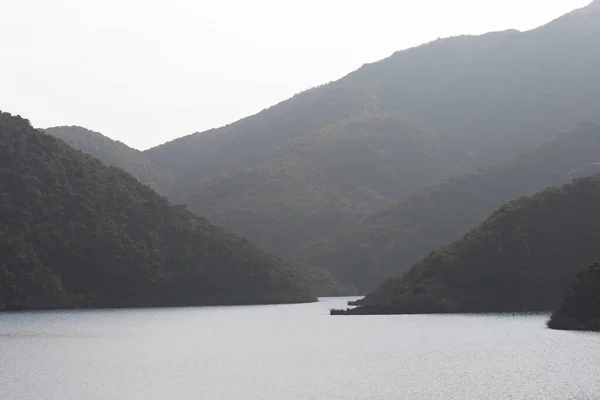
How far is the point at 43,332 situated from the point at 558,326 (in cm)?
7937

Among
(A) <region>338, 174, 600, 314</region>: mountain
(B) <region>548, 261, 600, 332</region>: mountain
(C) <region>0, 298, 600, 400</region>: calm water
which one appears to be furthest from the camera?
(A) <region>338, 174, 600, 314</region>: mountain

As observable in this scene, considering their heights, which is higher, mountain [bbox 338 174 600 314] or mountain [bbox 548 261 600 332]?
mountain [bbox 338 174 600 314]

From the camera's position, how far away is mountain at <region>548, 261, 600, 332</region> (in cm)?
11675

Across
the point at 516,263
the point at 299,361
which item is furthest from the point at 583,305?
the point at 299,361

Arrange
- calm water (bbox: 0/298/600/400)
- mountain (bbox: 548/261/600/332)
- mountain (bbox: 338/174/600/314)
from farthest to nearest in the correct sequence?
mountain (bbox: 338/174/600/314), mountain (bbox: 548/261/600/332), calm water (bbox: 0/298/600/400)

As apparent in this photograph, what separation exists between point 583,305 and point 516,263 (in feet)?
166

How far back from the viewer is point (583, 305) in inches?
4766

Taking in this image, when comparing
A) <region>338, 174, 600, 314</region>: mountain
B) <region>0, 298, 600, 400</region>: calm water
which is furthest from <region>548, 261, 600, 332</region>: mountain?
<region>338, 174, 600, 314</region>: mountain

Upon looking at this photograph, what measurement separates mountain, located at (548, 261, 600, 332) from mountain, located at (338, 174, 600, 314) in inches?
1782

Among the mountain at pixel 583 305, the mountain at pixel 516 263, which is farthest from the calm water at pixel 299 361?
the mountain at pixel 516 263

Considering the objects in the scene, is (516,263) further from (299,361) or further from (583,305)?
(299,361)

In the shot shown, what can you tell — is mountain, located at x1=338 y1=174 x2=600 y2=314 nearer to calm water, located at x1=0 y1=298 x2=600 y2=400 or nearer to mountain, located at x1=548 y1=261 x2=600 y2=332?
calm water, located at x1=0 y1=298 x2=600 y2=400

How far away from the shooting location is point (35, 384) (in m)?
70.1

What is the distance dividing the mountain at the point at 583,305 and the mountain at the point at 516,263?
4527 centimetres
